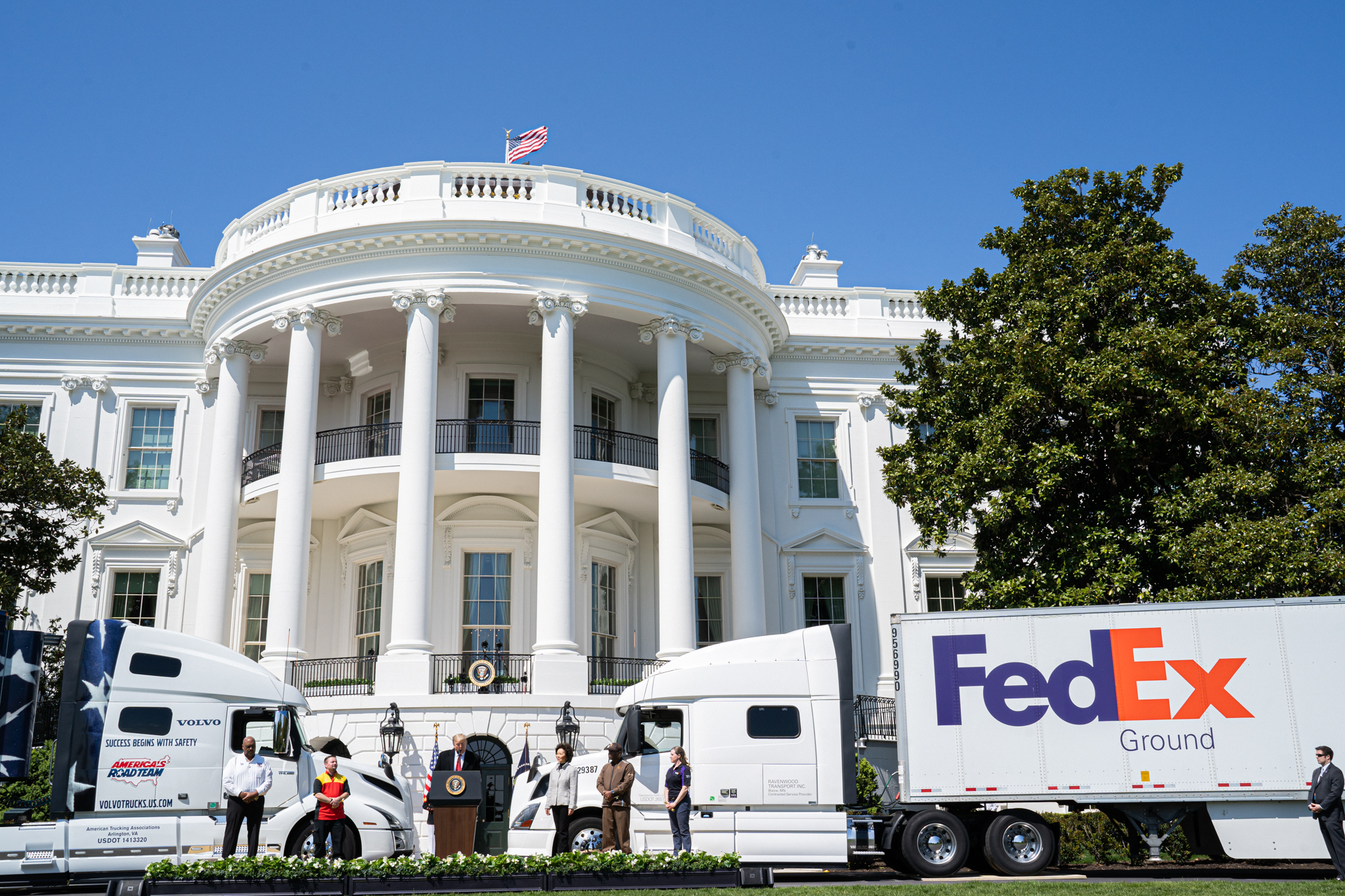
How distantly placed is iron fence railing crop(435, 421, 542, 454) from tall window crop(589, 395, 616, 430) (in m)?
2.24

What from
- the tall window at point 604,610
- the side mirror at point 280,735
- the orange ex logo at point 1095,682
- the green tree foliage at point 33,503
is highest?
the green tree foliage at point 33,503

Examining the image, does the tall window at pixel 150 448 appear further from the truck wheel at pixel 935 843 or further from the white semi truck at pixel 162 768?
the truck wheel at pixel 935 843

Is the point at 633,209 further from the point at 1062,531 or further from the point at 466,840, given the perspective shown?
the point at 466,840

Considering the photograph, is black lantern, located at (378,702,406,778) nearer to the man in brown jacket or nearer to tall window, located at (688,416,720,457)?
the man in brown jacket

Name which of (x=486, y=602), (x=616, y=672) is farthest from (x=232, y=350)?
(x=616, y=672)

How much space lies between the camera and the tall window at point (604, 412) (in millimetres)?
26375

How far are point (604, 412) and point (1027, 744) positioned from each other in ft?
48.8

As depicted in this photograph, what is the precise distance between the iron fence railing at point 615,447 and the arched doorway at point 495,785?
6.49 metres

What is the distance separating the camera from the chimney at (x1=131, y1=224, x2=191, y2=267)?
29.4 meters

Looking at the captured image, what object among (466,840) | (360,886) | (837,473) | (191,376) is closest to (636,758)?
(466,840)

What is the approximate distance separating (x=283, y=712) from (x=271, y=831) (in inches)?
59.0

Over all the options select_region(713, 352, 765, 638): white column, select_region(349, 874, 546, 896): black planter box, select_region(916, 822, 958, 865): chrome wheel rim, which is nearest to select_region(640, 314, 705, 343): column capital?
select_region(713, 352, 765, 638): white column

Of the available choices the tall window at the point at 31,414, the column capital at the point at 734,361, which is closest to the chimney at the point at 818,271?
the column capital at the point at 734,361

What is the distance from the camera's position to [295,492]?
21797 mm
